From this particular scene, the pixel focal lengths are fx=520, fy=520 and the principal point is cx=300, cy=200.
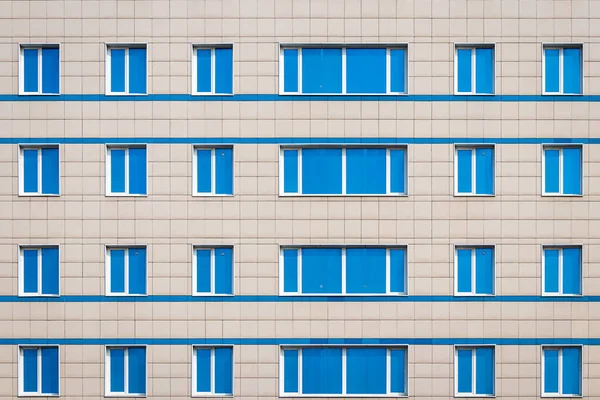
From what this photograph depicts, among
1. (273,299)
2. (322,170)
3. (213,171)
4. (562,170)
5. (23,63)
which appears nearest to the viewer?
(273,299)

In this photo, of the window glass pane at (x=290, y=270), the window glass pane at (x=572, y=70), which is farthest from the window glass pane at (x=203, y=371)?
the window glass pane at (x=572, y=70)

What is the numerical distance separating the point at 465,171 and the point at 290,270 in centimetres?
592

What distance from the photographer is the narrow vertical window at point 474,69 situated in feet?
50.3

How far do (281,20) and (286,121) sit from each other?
298 cm

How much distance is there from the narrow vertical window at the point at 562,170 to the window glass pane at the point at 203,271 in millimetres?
10109

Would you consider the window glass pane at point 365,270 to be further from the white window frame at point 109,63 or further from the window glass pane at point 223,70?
the white window frame at point 109,63

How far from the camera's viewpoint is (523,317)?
15.0 metres

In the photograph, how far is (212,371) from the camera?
15203 millimetres

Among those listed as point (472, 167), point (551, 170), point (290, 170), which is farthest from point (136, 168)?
point (551, 170)

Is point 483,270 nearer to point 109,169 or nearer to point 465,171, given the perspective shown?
point 465,171

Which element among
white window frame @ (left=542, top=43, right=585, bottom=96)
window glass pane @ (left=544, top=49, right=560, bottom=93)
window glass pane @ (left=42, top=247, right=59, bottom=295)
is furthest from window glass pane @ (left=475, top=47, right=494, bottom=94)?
window glass pane @ (left=42, top=247, right=59, bottom=295)

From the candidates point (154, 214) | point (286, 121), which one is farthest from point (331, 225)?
point (154, 214)

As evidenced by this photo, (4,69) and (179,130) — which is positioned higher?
(4,69)

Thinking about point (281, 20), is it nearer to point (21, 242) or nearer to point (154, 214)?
point (154, 214)
